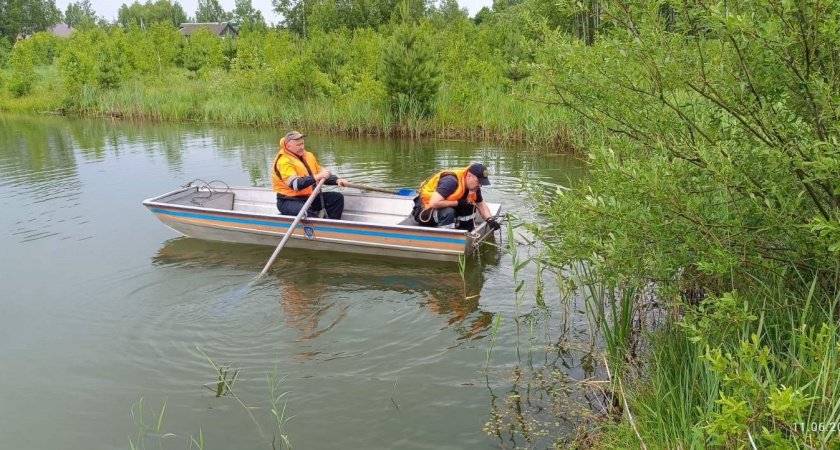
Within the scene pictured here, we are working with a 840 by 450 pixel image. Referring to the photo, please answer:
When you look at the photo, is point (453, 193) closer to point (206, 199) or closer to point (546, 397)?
point (546, 397)

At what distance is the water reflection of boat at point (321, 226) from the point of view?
25.9 ft

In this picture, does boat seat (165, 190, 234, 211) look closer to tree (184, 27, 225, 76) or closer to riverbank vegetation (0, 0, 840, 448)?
riverbank vegetation (0, 0, 840, 448)

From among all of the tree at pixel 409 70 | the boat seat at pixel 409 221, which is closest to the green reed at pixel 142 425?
the boat seat at pixel 409 221

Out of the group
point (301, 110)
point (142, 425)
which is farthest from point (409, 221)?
point (301, 110)

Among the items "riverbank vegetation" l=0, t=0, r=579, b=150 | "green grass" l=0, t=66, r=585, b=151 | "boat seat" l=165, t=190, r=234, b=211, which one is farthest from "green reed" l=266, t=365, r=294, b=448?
"green grass" l=0, t=66, r=585, b=151

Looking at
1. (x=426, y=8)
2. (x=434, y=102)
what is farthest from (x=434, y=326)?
(x=426, y=8)

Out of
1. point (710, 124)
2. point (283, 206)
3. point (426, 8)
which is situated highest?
point (426, 8)

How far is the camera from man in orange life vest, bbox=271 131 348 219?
344 inches

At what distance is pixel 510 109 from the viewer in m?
17.1

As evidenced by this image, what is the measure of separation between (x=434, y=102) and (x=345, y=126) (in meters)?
2.80

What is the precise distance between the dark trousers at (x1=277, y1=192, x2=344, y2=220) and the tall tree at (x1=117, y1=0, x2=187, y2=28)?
84.9 metres

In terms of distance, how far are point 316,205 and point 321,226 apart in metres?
0.82

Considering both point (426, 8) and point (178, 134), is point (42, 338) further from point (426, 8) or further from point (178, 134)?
point (426, 8)

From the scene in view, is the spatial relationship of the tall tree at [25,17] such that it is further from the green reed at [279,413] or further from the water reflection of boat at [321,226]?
the green reed at [279,413]
